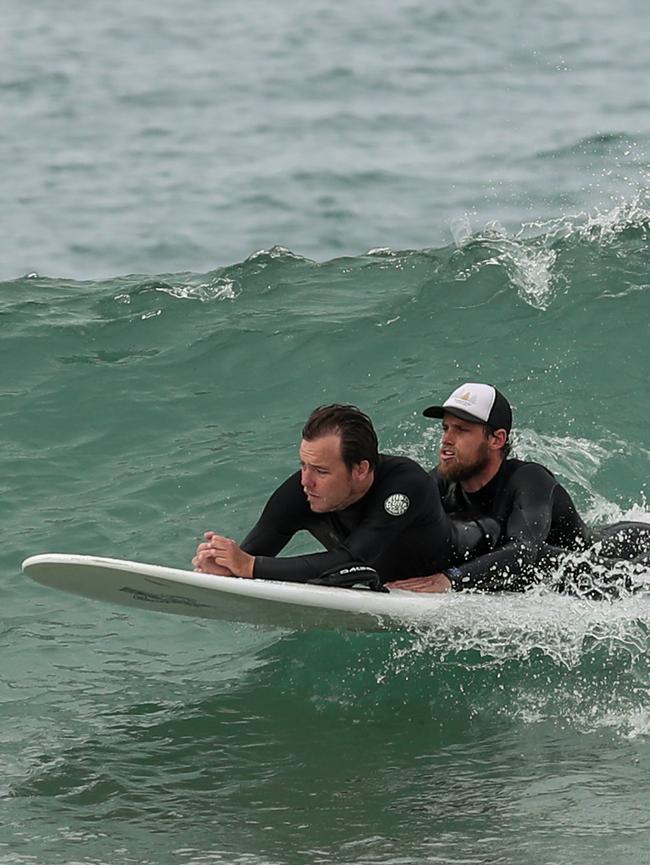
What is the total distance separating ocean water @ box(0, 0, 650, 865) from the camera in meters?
6.57

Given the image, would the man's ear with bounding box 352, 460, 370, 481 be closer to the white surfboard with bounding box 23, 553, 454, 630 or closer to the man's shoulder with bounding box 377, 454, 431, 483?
the man's shoulder with bounding box 377, 454, 431, 483

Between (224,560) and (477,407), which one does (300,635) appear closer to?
(224,560)

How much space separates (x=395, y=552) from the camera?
744 centimetres

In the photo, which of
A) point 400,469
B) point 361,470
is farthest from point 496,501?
point 361,470

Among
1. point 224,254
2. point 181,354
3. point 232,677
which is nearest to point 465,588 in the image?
point 232,677

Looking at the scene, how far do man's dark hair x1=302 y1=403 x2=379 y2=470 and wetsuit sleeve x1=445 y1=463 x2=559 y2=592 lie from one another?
812 mm

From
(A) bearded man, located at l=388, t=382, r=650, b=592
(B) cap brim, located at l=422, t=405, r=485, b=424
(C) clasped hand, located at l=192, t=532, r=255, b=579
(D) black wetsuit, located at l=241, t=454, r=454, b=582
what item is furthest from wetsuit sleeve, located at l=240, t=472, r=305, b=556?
(B) cap brim, located at l=422, t=405, r=485, b=424

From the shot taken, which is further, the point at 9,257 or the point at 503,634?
the point at 9,257

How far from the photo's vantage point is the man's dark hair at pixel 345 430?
7078mm

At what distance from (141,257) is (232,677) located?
13726 millimetres

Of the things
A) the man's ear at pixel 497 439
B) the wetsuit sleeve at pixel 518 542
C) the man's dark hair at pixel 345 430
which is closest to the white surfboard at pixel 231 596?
the wetsuit sleeve at pixel 518 542

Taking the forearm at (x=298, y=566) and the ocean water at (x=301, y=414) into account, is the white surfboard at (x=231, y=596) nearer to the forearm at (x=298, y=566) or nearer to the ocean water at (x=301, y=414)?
the forearm at (x=298, y=566)

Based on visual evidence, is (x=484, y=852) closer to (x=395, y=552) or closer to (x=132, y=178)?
(x=395, y=552)

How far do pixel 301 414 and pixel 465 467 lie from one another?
4.33 m
